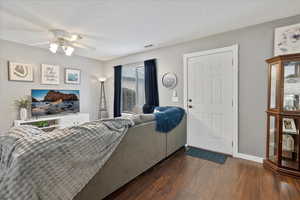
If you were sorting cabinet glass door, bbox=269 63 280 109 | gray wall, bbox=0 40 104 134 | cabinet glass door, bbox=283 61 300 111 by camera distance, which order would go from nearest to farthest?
1. cabinet glass door, bbox=283 61 300 111
2. cabinet glass door, bbox=269 63 280 109
3. gray wall, bbox=0 40 104 134

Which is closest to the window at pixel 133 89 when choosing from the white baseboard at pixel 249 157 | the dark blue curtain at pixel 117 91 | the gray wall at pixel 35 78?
the dark blue curtain at pixel 117 91

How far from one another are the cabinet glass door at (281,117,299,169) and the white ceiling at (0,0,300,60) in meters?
1.65

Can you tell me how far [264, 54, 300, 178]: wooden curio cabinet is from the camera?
197 centimetres

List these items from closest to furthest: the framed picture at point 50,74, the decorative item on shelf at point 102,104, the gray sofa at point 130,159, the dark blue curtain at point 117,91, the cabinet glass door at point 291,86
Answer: the gray sofa at point 130,159
the cabinet glass door at point 291,86
the framed picture at point 50,74
the dark blue curtain at point 117,91
the decorative item on shelf at point 102,104

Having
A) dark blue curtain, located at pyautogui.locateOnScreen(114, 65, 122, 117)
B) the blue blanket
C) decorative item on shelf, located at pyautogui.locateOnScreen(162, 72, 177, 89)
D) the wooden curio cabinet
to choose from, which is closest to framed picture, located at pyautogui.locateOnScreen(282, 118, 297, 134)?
the wooden curio cabinet

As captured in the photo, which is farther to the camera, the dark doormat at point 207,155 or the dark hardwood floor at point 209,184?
the dark doormat at point 207,155

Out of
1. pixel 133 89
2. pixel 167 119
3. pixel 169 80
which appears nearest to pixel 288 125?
pixel 167 119

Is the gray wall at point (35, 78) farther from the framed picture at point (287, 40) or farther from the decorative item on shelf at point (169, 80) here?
the framed picture at point (287, 40)

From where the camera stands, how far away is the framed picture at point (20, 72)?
3156mm

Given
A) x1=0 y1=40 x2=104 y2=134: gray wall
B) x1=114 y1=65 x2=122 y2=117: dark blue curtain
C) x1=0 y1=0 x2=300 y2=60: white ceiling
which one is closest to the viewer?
x1=0 y1=0 x2=300 y2=60: white ceiling

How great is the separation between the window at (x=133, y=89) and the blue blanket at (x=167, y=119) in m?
1.57

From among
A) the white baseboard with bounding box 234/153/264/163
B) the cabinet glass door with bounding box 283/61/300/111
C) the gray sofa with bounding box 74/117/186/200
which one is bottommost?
the white baseboard with bounding box 234/153/264/163

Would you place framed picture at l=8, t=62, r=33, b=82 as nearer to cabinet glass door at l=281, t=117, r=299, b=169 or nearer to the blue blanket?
the blue blanket

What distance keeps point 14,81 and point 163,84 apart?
3491mm
